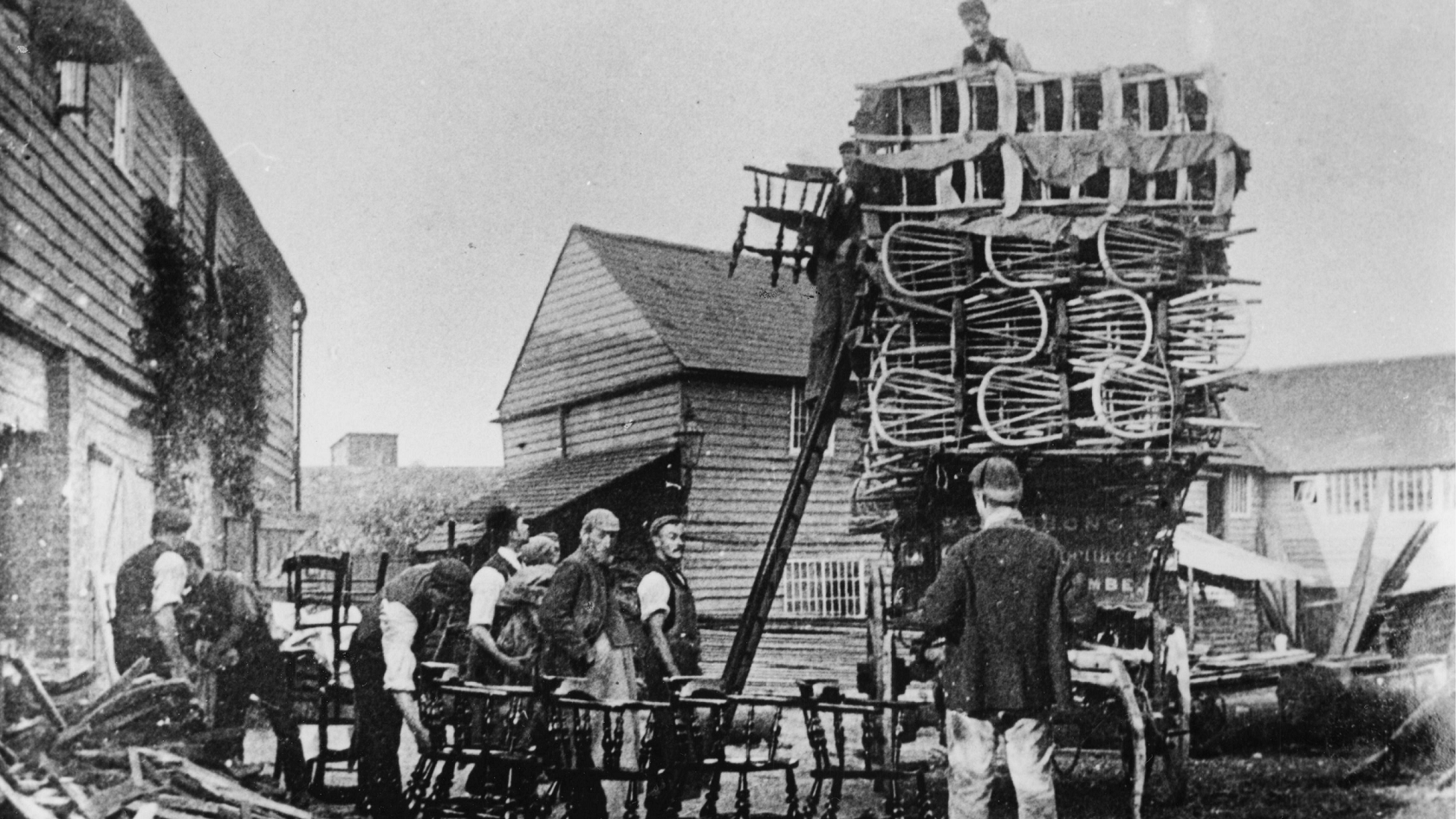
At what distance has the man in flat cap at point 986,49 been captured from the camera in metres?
12.8

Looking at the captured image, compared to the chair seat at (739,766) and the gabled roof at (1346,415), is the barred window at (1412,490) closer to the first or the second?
the gabled roof at (1346,415)

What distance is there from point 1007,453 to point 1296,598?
21.2 metres

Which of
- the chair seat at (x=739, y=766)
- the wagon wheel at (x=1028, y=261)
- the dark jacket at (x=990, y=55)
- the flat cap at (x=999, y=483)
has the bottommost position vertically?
the chair seat at (x=739, y=766)

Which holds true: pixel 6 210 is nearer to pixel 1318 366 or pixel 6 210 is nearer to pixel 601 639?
pixel 601 639

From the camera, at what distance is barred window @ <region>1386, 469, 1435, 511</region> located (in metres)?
34.4

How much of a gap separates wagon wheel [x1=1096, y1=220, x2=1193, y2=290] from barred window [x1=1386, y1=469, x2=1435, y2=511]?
26.4 m

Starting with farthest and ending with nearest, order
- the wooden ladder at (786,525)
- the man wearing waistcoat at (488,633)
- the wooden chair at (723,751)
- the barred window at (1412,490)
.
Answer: the barred window at (1412,490)
the wooden ladder at (786,525)
the man wearing waistcoat at (488,633)
the wooden chair at (723,751)

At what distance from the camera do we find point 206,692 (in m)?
9.95

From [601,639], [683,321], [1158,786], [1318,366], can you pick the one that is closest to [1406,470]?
[1318,366]

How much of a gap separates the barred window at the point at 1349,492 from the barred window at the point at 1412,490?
2.19ft

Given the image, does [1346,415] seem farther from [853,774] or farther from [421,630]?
[421,630]

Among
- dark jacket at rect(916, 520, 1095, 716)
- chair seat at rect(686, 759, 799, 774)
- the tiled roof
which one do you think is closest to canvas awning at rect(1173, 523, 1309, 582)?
the tiled roof

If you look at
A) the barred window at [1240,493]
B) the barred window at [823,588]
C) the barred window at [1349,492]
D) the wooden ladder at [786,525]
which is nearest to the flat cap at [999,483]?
the wooden ladder at [786,525]

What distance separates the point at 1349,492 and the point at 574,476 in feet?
76.7
